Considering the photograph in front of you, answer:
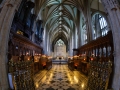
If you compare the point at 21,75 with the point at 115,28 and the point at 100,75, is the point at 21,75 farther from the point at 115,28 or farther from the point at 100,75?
the point at 115,28

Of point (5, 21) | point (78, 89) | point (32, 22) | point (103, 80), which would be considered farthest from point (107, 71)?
point (32, 22)

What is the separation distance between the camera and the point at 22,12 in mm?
9859

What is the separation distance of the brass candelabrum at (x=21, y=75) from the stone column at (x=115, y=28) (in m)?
3.18

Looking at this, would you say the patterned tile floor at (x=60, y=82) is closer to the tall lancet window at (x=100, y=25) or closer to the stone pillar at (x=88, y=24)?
the stone pillar at (x=88, y=24)

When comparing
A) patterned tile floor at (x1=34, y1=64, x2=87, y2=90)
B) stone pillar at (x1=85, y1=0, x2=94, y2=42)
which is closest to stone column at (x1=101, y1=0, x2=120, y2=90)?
patterned tile floor at (x1=34, y1=64, x2=87, y2=90)

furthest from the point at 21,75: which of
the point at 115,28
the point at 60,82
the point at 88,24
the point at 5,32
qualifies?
the point at 88,24

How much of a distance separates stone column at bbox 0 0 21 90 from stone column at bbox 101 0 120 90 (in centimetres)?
416

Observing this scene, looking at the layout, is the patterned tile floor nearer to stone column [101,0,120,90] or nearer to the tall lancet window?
stone column [101,0,120,90]

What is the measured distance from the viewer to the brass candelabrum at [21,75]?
296cm

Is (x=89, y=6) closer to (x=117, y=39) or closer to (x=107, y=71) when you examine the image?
(x=117, y=39)

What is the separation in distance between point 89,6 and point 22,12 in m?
8.69

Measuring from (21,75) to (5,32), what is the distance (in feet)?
7.02

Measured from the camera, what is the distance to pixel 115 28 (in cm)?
419

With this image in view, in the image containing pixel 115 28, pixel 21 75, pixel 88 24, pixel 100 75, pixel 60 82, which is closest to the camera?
pixel 21 75
